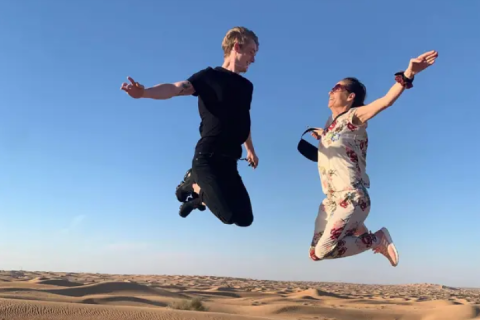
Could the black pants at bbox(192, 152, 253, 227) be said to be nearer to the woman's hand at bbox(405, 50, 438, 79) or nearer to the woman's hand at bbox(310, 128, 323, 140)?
the woman's hand at bbox(310, 128, 323, 140)

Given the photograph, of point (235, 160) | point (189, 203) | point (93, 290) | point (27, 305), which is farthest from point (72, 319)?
point (93, 290)

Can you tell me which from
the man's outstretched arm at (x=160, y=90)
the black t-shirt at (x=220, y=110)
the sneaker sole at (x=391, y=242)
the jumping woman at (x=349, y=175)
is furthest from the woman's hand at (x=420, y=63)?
the man's outstretched arm at (x=160, y=90)

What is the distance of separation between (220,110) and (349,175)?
128 cm

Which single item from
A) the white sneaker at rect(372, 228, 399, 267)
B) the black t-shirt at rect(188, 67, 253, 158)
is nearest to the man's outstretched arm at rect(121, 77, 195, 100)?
the black t-shirt at rect(188, 67, 253, 158)

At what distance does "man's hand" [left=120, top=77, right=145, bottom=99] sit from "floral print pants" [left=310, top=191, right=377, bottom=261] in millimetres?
1907

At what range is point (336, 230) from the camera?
3.96 meters

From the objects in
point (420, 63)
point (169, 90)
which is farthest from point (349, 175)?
point (169, 90)

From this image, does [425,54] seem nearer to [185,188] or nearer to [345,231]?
[345,231]

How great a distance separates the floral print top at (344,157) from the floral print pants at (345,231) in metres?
0.11

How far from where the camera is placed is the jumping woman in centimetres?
394

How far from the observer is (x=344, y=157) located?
13.7 ft

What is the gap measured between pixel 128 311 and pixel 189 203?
7.55ft

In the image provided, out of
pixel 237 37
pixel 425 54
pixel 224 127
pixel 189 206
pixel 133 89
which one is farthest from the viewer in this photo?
pixel 189 206

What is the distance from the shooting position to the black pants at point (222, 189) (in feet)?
13.3
